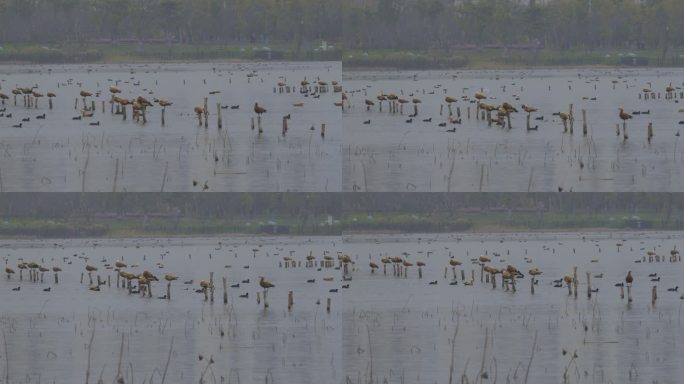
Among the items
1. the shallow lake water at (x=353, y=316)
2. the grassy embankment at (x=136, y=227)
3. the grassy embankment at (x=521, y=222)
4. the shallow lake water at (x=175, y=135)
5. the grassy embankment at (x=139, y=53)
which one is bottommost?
the shallow lake water at (x=353, y=316)

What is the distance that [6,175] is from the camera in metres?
7.80

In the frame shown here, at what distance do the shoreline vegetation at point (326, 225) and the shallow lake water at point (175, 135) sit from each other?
5.9 inches

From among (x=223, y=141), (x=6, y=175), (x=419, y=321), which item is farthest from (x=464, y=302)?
(x=6, y=175)

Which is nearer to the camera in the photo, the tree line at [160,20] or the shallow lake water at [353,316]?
the shallow lake water at [353,316]

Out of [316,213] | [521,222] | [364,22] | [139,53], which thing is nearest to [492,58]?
[364,22]

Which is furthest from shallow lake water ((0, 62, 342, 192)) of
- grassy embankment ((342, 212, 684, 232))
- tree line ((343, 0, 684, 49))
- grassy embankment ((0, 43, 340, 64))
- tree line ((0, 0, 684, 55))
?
grassy embankment ((342, 212, 684, 232))

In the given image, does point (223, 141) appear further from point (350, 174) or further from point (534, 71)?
point (534, 71)

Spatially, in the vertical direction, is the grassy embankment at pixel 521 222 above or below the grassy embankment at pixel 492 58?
below

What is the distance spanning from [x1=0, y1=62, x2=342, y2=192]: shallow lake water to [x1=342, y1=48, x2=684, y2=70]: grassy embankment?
0.18m

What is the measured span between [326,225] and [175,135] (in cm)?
80

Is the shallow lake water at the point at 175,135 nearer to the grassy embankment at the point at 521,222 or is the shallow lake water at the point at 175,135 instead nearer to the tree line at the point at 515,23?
the tree line at the point at 515,23

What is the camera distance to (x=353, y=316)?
7.79 meters

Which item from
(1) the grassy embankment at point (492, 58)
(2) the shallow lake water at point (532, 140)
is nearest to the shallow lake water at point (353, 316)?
(2) the shallow lake water at point (532, 140)

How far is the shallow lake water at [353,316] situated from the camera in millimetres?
7758
